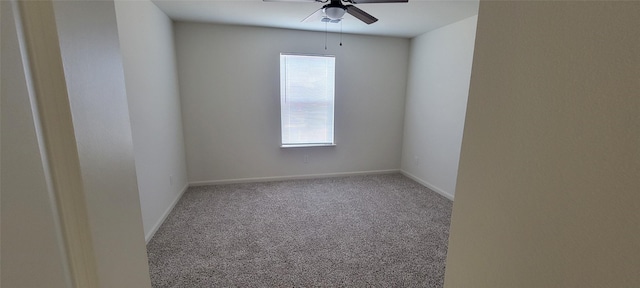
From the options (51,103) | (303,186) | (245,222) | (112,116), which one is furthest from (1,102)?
(303,186)

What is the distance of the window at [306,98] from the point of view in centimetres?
377

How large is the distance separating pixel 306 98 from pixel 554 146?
137 inches

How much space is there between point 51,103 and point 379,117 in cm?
415

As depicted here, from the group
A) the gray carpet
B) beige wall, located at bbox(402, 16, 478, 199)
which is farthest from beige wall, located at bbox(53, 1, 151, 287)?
beige wall, located at bbox(402, 16, 478, 199)

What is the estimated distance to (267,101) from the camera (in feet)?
12.3

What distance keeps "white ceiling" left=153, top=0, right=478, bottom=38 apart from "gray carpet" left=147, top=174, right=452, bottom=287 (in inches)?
88.4

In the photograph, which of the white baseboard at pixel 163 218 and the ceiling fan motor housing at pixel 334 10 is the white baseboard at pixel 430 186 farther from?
the white baseboard at pixel 163 218

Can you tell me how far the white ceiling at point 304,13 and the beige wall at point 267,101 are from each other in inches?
11.1

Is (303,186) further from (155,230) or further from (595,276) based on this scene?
(595,276)

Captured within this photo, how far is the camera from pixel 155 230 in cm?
248

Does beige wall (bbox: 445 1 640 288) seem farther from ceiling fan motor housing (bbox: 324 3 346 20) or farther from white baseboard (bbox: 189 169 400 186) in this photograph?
white baseboard (bbox: 189 169 400 186)

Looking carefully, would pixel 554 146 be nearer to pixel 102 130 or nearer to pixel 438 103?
pixel 102 130

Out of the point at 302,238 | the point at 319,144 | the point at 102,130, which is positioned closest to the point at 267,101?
the point at 319,144

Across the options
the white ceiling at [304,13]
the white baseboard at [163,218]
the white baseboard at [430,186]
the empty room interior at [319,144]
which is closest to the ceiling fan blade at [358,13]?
the empty room interior at [319,144]
